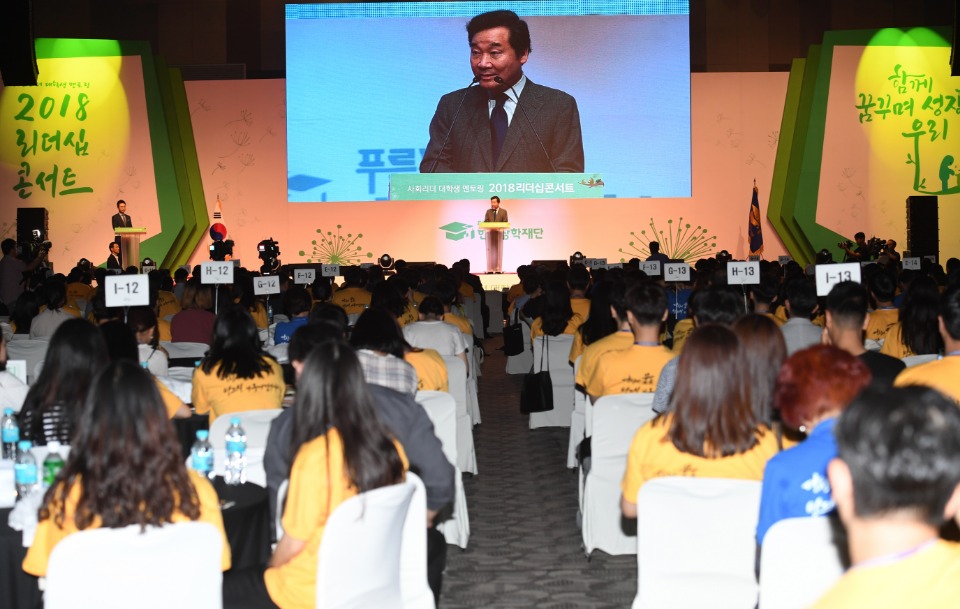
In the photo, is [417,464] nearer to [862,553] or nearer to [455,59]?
[862,553]

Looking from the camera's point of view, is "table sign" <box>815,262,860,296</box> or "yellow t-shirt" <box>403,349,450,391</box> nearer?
"yellow t-shirt" <box>403,349,450,391</box>

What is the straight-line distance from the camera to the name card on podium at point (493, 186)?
16.8m

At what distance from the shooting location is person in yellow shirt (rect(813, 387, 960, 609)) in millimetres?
1403

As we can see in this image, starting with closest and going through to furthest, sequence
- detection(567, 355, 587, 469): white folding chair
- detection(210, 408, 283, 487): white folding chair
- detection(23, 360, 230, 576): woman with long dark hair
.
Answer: detection(23, 360, 230, 576): woman with long dark hair, detection(210, 408, 283, 487): white folding chair, detection(567, 355, 587, 469): white folding chair

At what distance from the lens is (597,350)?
5.46m

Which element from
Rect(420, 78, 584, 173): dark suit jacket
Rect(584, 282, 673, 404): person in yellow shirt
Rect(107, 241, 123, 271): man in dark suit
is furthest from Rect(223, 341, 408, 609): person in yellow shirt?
Rect(420, 78, 584, 173): dark suit jacket

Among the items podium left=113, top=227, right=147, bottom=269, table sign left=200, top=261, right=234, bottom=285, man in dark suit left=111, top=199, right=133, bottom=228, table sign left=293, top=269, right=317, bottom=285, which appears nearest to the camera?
table sign left=200, top=261, right=234, bottom=285

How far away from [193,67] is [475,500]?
13.9 metres

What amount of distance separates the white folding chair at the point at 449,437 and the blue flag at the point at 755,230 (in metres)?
13.0

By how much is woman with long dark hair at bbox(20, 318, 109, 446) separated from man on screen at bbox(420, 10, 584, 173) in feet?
42.8

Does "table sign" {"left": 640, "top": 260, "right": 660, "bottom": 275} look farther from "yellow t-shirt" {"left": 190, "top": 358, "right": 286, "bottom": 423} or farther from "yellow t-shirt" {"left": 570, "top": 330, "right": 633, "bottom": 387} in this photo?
"yellow t-shirt" {"left": 190, "top": 358, "right": 286, "bottom": 423}

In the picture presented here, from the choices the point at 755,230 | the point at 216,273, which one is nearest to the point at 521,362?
the point at 216,273

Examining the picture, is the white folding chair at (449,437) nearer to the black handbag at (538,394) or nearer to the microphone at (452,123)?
the black handbag at (538,394)

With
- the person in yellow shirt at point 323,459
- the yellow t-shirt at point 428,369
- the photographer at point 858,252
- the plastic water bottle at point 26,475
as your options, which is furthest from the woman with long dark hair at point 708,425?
the photographer at point 858,252
